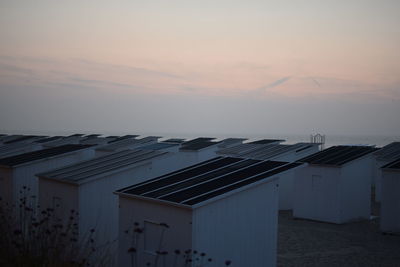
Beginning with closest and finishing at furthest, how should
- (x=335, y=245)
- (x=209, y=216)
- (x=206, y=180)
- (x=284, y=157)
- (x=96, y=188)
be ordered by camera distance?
(x=209, y=216), (x=206, y=180), (x=96, y=188), (x=335, y=245), (x=284, y=157)

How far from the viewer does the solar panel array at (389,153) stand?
95.3ft

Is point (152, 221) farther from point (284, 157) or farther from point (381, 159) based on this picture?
point (381, 159)

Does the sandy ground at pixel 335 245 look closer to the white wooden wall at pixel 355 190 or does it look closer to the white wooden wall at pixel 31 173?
the white wooden wall at pixel 355 190

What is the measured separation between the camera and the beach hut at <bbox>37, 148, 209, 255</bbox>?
1303 cm

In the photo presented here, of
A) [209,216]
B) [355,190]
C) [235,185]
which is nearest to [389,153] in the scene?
[355,190]

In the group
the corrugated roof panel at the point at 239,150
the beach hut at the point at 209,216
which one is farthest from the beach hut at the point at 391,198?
the corrugated roof panel at the point at 239,150

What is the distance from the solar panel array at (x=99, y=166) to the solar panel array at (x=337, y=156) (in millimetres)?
8706

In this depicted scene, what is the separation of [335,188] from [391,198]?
3.13 meters

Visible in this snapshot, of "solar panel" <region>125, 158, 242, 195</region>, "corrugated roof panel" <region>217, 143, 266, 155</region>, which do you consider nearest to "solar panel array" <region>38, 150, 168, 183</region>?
"solar panel" <region>125, 158, 242, 195</region>

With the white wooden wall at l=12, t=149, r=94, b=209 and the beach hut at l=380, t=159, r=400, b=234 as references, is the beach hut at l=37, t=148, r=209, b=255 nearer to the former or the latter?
the white wooden wall at l=12, t=149, r=94, b=209

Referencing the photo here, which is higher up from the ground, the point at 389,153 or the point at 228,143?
the point at 228,143

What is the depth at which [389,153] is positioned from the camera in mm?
30188

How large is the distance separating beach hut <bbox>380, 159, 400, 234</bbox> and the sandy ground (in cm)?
43

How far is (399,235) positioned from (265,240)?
8737mm
